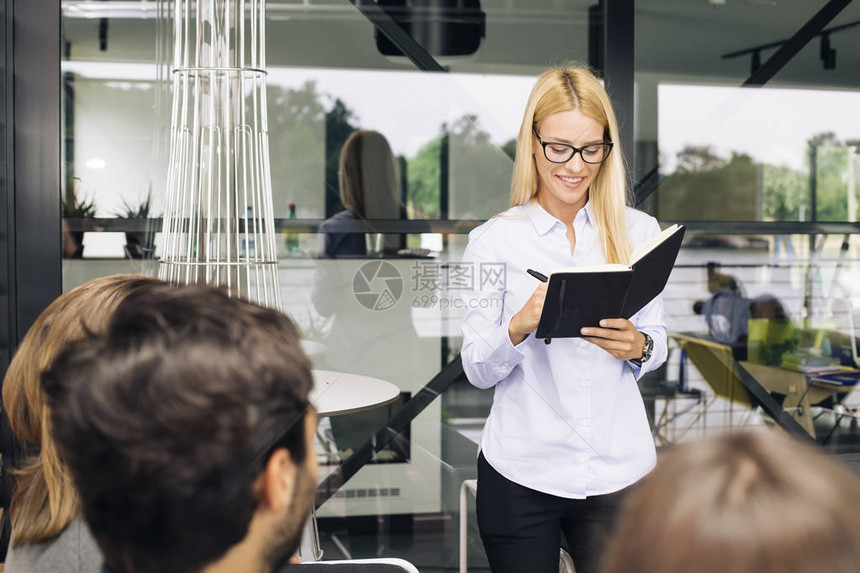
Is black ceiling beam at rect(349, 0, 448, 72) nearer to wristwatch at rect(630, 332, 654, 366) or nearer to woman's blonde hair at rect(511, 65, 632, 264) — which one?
woman's blonde hair at rect(511, 65, 632, 264)

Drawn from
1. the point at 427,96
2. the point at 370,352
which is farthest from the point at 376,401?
the point at 427,96

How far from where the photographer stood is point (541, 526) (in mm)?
1279

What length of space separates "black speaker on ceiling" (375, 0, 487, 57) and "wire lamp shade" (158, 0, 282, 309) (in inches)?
46.5

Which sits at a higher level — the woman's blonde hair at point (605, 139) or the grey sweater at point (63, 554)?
the woman's blonde hair at point (605, 139)

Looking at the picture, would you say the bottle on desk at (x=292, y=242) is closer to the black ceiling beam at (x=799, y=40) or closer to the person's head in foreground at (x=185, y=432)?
the black ceiling beam at (x=799, y=40)

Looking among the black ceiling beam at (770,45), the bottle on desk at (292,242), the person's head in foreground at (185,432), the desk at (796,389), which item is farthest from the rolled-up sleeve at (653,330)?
the black ceiling beam at (770,45)

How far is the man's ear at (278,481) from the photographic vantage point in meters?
0.56

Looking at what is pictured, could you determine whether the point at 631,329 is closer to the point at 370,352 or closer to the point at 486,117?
the point at 370,352

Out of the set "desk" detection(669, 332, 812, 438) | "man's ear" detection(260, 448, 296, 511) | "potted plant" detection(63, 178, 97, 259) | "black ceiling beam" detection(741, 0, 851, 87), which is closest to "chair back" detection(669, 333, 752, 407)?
"desk" detection(669, 332, 812, 438)

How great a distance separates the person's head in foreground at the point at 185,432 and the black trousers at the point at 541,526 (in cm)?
75

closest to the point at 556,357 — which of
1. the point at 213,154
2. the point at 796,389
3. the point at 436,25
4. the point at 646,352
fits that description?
the point at 646,352

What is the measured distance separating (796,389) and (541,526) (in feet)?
6.82

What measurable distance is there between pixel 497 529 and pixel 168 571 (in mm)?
807

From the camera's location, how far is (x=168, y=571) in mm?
562
